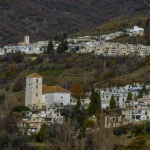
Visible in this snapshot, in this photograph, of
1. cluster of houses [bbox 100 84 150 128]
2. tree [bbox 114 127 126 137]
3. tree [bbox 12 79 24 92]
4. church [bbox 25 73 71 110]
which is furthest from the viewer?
tree [bbox 12 79 24 92]

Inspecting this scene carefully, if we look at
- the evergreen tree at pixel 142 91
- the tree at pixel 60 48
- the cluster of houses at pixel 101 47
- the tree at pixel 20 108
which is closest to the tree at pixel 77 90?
the evergreen tree at pixel 142 91

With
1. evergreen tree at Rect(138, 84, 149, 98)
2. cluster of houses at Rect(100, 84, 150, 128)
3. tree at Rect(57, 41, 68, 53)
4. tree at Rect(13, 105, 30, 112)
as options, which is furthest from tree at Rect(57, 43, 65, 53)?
tree at Rect(13, 105, 30, 112)

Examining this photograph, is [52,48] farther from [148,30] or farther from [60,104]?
[60,104]

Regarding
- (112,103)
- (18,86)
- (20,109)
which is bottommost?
(20,109)

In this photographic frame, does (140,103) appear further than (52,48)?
No

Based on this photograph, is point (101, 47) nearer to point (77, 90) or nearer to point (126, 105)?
point (77, 90)

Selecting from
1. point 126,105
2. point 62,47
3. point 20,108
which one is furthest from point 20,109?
point 62,47

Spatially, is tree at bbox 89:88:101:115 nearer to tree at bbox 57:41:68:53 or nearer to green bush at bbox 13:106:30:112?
green bush at bbox 13:106:30:112

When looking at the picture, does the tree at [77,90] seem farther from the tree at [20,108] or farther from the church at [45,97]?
the tree at [20,108]

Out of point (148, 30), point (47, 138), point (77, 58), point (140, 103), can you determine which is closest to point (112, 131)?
point (47, 138)
